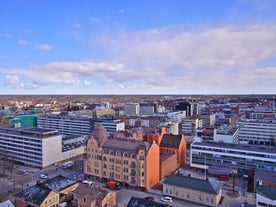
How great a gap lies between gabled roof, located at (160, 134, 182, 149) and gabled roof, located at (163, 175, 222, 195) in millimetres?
19851

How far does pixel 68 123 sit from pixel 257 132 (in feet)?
287

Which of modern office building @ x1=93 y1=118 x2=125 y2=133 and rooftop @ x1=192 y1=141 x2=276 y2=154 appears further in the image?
modern office building @ x1=93 y1=118 x2=125 y2=133

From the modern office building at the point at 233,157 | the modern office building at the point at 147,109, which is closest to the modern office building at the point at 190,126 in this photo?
the modern office building at the point at 233,157

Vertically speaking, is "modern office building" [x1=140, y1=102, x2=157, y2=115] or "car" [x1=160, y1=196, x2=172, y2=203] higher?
"modern office building" [x1=140, y1=102, x2=157, y2=115]

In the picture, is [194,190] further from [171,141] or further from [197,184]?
[171,141]

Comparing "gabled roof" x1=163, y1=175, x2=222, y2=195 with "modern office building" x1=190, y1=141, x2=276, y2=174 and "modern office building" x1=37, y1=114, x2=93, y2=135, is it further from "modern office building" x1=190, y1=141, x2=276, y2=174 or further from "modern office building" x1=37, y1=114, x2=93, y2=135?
"modern office building" x1=37, y1=114, x2=93, y2=135

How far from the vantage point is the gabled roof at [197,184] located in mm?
46531

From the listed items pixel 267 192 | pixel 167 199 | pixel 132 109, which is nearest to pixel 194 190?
pixel 167 199

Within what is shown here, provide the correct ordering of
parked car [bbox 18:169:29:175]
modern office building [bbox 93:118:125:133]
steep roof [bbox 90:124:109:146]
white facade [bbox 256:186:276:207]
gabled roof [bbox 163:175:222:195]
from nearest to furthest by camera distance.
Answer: white facade [bbox 256:186:276:207]
gabled roof [bbox 163:175:222:195]
steep roof [bbox 90:124:109:146]
parked car [bbox 18:169:29:175]
modern office building [bbox 93:118:125:133]

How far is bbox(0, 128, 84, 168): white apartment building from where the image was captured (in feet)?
225

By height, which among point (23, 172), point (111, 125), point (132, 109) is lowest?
point (23, 172)

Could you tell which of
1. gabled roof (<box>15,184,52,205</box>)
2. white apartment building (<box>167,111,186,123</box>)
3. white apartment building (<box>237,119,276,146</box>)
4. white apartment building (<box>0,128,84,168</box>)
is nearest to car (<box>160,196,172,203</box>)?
gabled roof (<box>15,184,52,205</box>)

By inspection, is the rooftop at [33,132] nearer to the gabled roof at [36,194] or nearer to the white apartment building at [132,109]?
the gabled roof at [36,194]

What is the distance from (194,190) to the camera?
4731 cm
